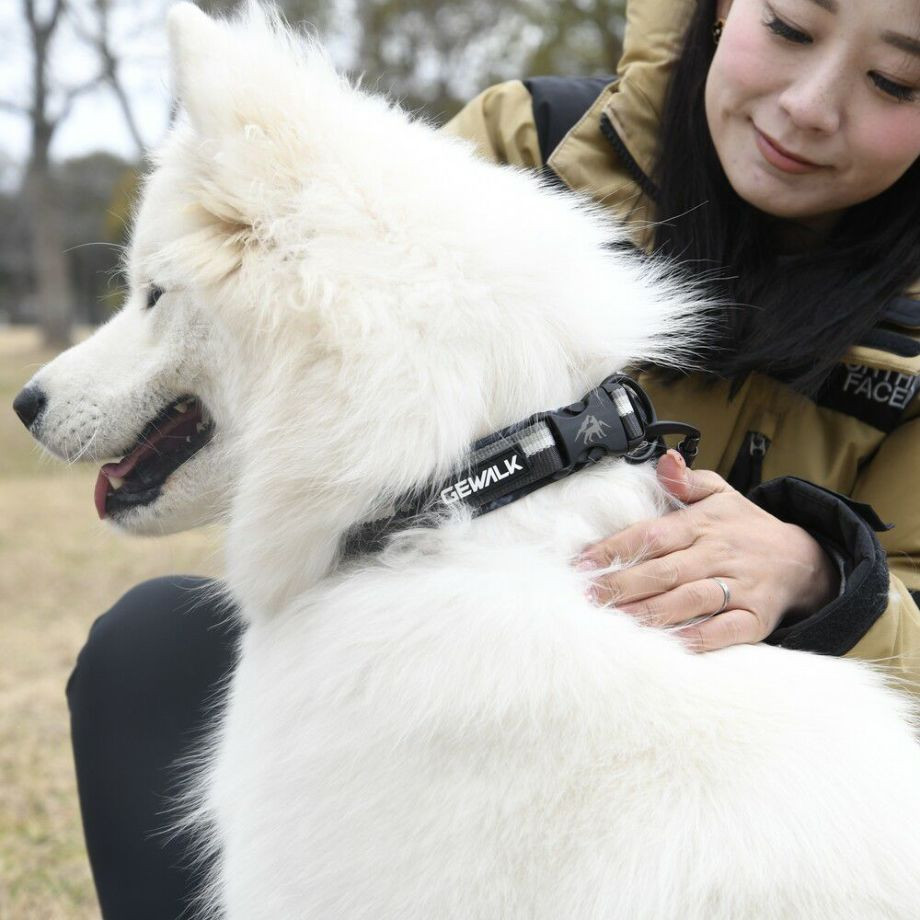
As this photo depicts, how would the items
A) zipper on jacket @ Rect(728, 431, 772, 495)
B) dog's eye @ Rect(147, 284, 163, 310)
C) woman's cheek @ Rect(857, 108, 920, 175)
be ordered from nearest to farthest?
dog's eye @ Rect(147, 284, 163, 310)
woman's cheek @ Rect(857, 108, 920, 175)
zipper on jacket @ Rect(728, 431, 772, 495)

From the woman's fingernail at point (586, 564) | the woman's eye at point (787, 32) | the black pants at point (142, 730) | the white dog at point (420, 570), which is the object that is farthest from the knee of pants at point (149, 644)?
the woman's eye at point (787, 32)

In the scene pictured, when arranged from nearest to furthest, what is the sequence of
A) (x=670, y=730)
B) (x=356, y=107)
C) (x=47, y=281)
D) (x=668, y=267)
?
(x=670, y=730), (x=356, y=107), (x=668, y=267), (x=47, y=281)

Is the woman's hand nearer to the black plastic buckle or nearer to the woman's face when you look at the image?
the black plastic buckle

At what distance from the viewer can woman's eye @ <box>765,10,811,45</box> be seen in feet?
4.84

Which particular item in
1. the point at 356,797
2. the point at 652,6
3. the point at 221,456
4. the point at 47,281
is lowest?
the point at 47,281

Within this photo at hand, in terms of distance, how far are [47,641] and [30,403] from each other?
2751 millimetres

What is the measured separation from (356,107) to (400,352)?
1.36 ft

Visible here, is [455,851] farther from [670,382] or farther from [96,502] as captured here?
[670,382]

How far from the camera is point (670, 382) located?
1774 mm

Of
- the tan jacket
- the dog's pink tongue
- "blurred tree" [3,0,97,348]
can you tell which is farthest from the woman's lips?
"blurred tree" [3,0,97,348]

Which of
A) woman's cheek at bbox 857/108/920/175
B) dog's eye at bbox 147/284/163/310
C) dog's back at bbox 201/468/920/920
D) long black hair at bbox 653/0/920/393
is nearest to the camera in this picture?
dog's back at bbox 201/468/920/920

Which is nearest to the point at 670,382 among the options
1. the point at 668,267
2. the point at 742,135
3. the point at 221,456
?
the point at 668,267

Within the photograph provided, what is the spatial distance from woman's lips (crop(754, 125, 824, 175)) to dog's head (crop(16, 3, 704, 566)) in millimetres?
438

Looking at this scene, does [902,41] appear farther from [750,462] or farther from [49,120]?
[49,120]
